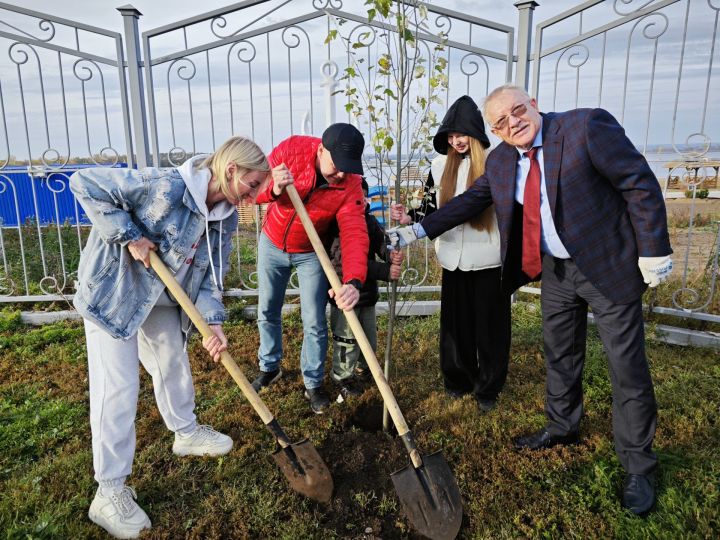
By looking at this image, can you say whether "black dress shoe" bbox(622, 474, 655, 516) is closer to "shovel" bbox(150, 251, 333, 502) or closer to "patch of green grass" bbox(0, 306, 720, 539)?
"patch of green grass" bbox(0, 306, 720, 539)

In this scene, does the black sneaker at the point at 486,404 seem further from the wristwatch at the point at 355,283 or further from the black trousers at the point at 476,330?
the wristwatch at the point at 355,283

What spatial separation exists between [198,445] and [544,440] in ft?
6.50

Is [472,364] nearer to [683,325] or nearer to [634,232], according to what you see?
[634,232]

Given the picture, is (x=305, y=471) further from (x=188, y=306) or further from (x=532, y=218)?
(x=532, y=218)

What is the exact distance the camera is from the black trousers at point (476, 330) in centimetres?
323

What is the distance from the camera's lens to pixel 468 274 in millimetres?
3268

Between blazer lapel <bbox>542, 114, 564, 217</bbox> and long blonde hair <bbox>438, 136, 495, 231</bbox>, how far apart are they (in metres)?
0.56

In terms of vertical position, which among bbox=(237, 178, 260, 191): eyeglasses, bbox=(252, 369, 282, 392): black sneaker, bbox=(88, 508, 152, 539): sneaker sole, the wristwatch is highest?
bbox=(237, 178, 260, 191): eyeglasses

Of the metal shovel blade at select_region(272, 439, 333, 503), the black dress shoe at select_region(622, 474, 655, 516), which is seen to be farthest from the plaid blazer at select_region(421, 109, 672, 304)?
the metal shovel blade at select_region(272, 439, 333, 503)

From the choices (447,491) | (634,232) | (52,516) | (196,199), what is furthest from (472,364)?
(52,516)

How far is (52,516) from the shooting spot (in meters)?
2.40

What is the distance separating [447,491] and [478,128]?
6.39ft

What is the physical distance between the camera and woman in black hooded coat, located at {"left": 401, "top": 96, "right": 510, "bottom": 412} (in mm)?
3008

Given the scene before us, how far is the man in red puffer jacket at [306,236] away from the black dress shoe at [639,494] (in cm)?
162
